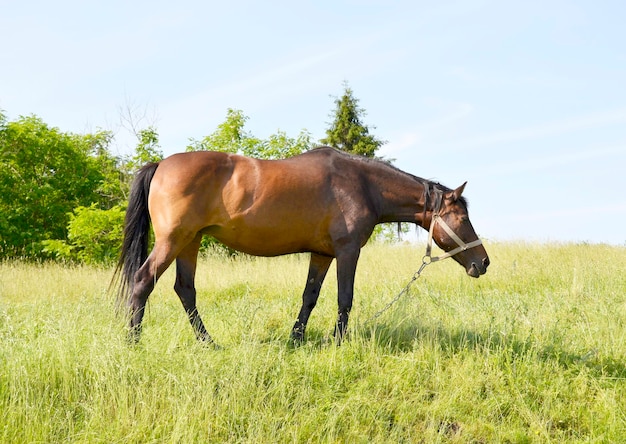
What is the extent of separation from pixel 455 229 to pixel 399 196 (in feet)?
2.60

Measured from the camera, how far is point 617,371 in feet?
21.0

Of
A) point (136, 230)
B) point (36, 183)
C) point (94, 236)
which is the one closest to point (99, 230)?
point (94, 236)

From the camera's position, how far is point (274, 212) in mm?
6027

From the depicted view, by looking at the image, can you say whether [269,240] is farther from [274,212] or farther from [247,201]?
[247,201]

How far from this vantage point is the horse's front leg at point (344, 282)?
6.16 meters

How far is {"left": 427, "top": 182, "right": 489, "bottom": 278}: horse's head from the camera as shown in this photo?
6.71 meters

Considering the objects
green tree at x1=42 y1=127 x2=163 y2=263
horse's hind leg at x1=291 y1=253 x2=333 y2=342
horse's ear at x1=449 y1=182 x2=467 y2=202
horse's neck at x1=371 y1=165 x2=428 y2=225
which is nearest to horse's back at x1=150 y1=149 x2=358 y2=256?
horse's hind leg at x1=291 y1=253 x2=333 y2=342

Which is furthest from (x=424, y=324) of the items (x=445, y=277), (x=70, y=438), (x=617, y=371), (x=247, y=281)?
(x=247, y=281)

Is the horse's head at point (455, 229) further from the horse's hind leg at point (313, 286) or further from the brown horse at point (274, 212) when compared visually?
the horse's hind leg at point (313, 286)

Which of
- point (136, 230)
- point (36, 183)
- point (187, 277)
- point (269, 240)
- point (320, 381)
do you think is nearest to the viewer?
point (320, 381)

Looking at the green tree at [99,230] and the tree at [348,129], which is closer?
the green tree at [99,230]

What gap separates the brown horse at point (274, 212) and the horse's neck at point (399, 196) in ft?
0.04

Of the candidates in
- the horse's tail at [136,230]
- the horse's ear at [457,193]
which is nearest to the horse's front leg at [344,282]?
the horse's ear at [457,193]

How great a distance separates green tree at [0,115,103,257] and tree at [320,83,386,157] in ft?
47.8
